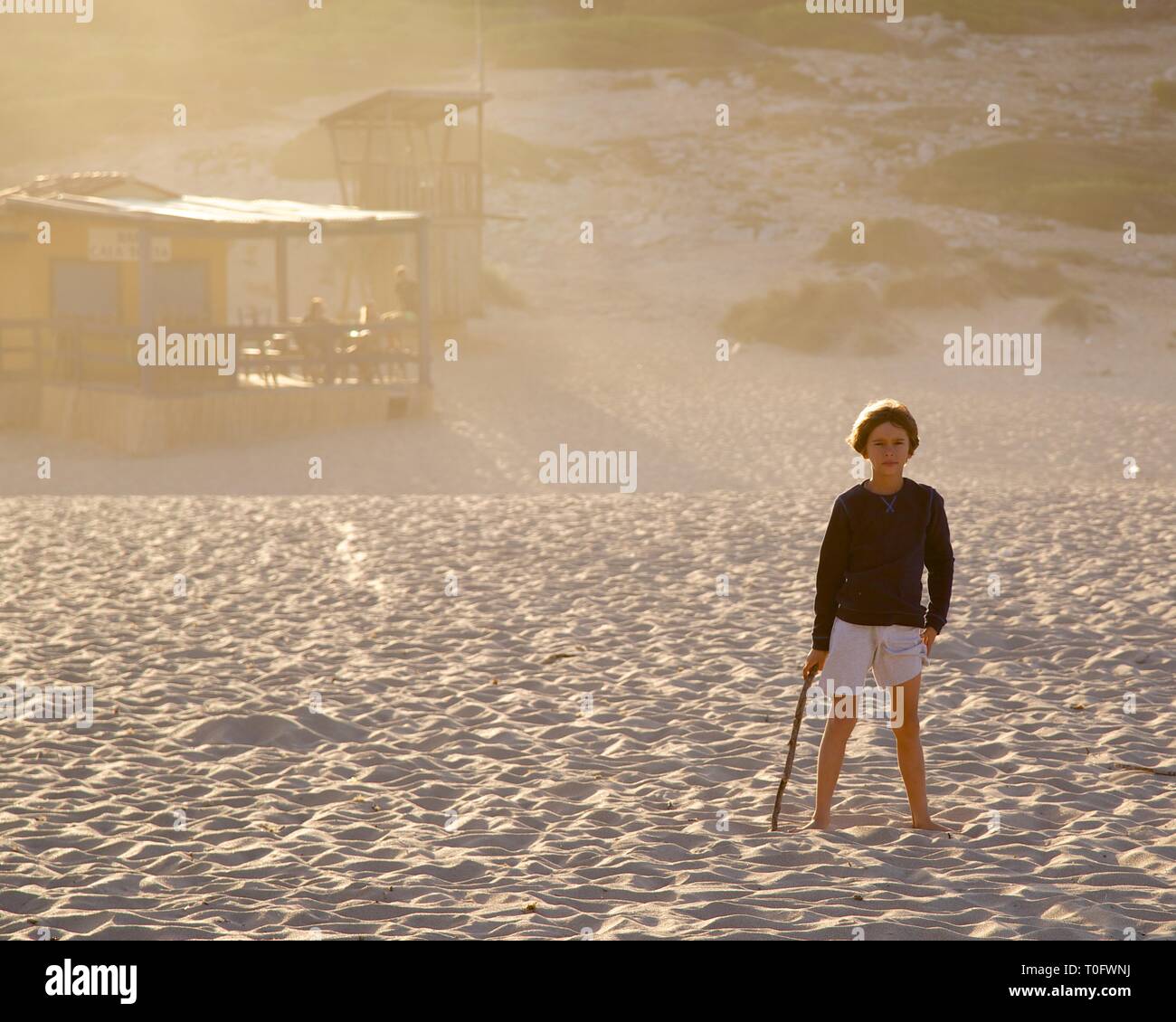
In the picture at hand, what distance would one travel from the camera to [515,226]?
42.6 m

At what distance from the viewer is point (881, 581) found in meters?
5.34

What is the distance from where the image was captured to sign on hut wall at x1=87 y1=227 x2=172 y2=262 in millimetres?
21391

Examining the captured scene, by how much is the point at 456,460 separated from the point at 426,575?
25.7 ft

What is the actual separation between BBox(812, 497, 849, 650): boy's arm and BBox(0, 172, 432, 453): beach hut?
49.6 feet

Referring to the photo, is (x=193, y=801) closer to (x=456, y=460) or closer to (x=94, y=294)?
(x=456, y=460)

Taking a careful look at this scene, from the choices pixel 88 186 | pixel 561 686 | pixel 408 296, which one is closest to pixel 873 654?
pixel 561 686

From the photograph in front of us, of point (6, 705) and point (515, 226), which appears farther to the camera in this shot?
point (515, 226)

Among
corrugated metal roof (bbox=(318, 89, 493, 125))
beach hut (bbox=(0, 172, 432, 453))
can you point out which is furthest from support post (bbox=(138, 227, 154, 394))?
corrugated metal roof (bbox=(318, 89, 493, 125))

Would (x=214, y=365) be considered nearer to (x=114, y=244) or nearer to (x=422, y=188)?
(x=114, y=244)

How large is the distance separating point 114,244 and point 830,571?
18415 mm

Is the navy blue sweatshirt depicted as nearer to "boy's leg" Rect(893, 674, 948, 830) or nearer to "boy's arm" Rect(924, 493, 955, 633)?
"boy's arm" Rect(924, 493, 955, 633)

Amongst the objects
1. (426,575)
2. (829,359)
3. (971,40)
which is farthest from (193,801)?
(971,40)

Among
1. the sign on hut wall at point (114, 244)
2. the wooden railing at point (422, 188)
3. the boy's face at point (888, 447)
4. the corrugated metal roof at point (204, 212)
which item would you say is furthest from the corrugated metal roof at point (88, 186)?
the boy's face at point (888, 447)
